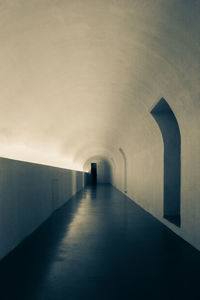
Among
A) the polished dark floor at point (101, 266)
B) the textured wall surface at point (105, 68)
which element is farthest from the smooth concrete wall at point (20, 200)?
the textured wall surface at point (105, 68)

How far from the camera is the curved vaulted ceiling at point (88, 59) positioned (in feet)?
12.7

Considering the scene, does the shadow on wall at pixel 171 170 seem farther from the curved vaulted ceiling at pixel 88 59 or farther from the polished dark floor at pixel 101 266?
the polished dark floor at pixel 101 266

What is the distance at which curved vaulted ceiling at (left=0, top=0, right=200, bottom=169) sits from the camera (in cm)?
387

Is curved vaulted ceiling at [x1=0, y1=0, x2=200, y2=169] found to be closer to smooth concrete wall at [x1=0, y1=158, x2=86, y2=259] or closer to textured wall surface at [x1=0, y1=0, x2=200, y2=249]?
textured wall surface at [x1=0, y1=0, x2=200, y2=249]

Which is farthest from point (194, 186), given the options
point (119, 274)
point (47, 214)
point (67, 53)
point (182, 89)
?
point (47, 214)

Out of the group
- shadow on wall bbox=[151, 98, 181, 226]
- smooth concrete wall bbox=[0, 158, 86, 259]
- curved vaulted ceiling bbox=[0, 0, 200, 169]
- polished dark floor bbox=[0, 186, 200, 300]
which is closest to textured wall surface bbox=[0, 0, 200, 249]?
curved vaulted ceiling bbox=[0, 0, 200, 169]

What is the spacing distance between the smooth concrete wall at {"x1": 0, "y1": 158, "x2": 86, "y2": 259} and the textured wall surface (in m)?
0.80

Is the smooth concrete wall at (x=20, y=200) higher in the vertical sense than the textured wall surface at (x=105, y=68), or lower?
lower

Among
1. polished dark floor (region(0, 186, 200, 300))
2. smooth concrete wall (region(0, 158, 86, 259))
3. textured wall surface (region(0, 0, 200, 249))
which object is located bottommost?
polished dark floor (region(0, 186, 200, 300))

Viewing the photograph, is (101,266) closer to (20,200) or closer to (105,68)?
(20,200)

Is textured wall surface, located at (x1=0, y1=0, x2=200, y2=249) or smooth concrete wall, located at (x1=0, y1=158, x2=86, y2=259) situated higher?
textured wall surface, located at (x1=0, y1=0, x2=200, y2=249)

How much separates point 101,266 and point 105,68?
4.94 meters

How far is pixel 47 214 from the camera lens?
8.25 m

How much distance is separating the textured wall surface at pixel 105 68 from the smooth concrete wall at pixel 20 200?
0.80 metres
